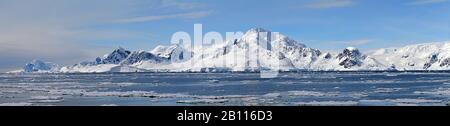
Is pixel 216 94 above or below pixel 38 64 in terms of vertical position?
below

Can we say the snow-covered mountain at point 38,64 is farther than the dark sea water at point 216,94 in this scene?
Yes

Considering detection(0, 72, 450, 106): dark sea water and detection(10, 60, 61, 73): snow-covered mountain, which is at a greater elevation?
detection(10, 60, 61, 73): snow-covered mountain

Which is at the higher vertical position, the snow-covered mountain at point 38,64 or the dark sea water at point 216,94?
the snow-covered mountain at point 38,64

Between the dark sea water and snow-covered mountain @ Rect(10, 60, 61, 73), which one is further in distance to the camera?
snow-covered mountain @ Rect(10, 60, 61, 73)

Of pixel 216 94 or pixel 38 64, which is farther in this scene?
pixel 216 94

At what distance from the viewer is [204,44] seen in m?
4.06
